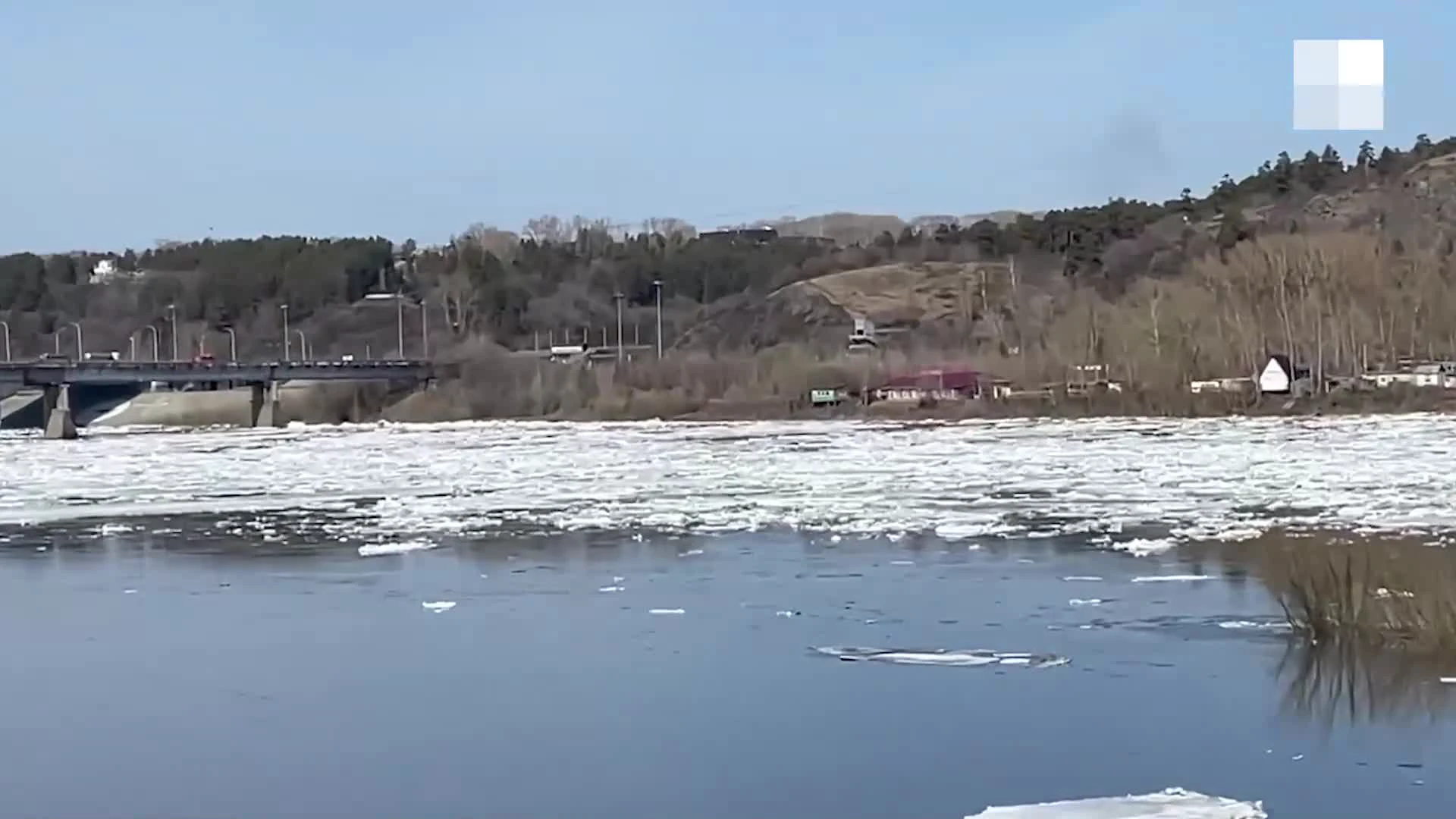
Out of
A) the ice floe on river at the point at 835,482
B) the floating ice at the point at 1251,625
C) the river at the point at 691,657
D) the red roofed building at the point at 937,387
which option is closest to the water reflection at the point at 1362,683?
the river at the point at 691,657

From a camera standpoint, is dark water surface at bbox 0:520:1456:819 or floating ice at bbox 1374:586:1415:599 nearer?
dark water surface at bbox 0:520:1456:819

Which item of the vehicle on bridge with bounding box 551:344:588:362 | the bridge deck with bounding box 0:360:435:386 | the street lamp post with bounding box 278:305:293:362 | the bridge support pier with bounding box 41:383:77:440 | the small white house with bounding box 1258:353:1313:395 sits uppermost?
the street lamp post with bounding box 278:305:293:362

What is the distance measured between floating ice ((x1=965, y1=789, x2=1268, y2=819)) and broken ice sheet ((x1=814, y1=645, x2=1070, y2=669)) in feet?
11.3

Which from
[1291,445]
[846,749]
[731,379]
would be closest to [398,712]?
[846,749]

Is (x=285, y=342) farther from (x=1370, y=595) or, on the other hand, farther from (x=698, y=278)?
(x=1370, y=595)

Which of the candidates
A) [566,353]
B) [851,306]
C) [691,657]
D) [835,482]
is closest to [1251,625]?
[691,657]

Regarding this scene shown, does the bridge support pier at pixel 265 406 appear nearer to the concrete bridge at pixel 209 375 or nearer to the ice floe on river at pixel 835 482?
the concrete bridge at pixel 209 375

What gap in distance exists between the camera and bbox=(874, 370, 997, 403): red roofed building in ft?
239

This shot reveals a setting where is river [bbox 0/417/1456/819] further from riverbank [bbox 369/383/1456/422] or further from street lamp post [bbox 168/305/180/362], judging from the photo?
street lamp post [bbox 168/305/180/362]

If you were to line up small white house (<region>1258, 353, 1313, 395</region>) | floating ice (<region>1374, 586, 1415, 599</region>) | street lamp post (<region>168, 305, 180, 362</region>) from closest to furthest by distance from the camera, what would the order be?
floating ice (<region>1374, 586, 1415, 599</region>) → small white house (<region>1258, 353, 1313, 395</region>) → street lamp post (<region>168, 305, 180, 362</region>)

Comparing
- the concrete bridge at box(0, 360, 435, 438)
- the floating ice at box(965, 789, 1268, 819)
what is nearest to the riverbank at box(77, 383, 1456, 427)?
the concrete bridge at box(0, 360, 435, 438)

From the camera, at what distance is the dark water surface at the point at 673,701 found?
9.05 metres

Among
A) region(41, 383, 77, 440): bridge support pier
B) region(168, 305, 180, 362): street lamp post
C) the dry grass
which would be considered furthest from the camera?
region(168, 305, 180, 362): street lamp post

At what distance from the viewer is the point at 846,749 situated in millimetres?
9797
